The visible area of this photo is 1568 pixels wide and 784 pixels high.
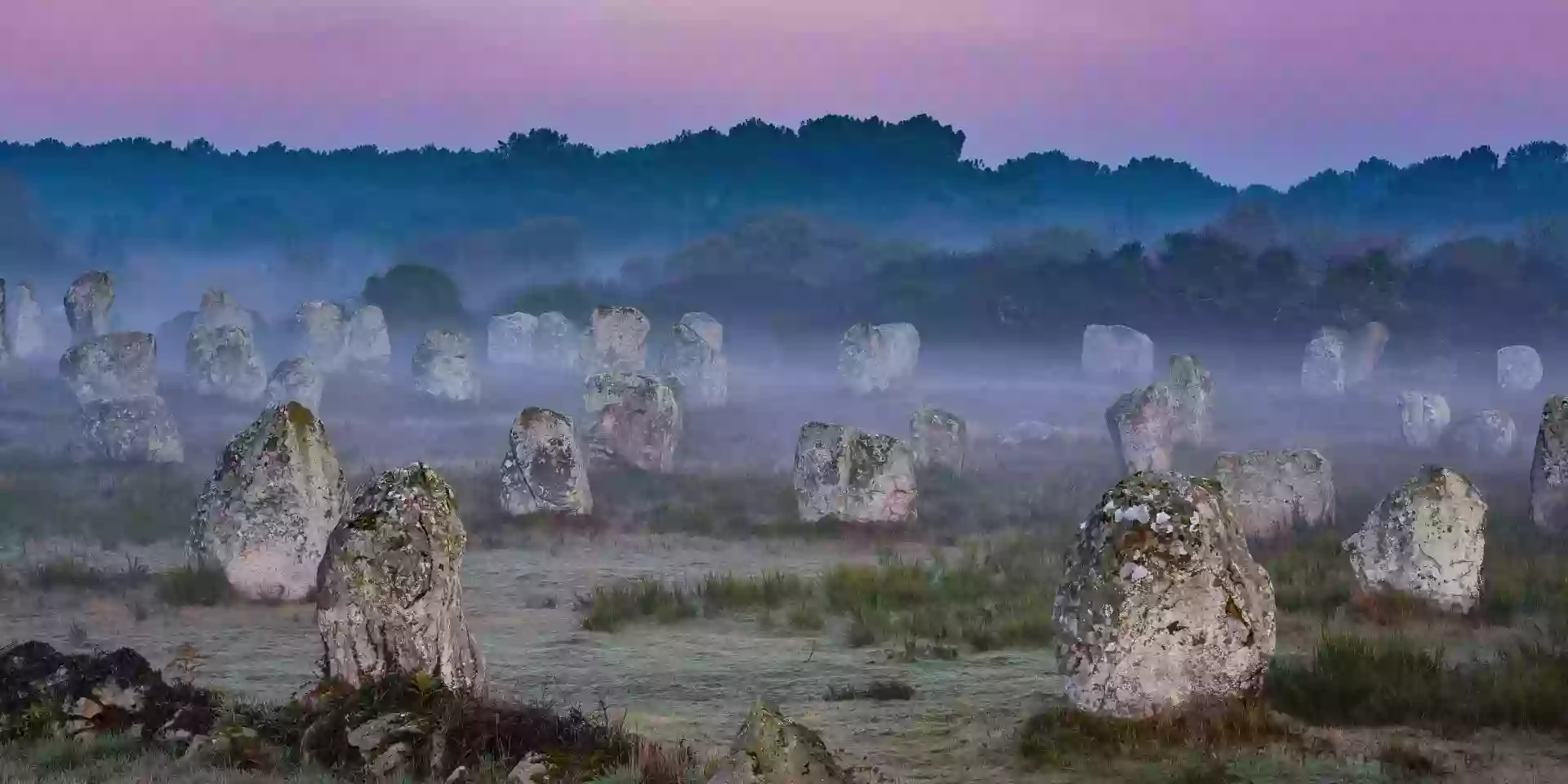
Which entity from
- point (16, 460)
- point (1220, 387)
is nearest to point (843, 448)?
point (16, 460)

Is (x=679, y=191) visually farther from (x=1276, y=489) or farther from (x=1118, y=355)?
(x=1276, y=489)

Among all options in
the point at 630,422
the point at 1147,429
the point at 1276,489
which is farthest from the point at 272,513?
the point at 1147,429

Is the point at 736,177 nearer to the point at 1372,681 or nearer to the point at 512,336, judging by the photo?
the point at 512,336

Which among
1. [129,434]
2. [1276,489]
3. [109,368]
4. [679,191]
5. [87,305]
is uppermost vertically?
[679,191]

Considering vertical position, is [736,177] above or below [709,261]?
above

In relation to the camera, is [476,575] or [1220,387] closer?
[476,575]

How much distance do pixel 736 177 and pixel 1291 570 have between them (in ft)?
422

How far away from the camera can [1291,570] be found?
18.5 meters

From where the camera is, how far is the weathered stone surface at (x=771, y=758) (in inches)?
302

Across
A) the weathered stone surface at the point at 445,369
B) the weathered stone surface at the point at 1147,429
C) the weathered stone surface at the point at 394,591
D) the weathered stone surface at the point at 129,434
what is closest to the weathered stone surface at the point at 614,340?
the weathered stone surface at the point at 445,369

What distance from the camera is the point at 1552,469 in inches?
855

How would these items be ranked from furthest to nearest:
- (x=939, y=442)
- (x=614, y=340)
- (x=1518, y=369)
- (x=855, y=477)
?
(x=1518, y=369), (x=614, y=340), (x=939, y=442), (x=855, y=477)

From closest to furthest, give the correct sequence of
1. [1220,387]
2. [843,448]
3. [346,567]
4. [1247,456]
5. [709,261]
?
[346,567] → [1247,456] → [843,448] → [1220,387] → [709,261]

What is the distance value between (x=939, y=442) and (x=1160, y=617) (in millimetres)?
23126
